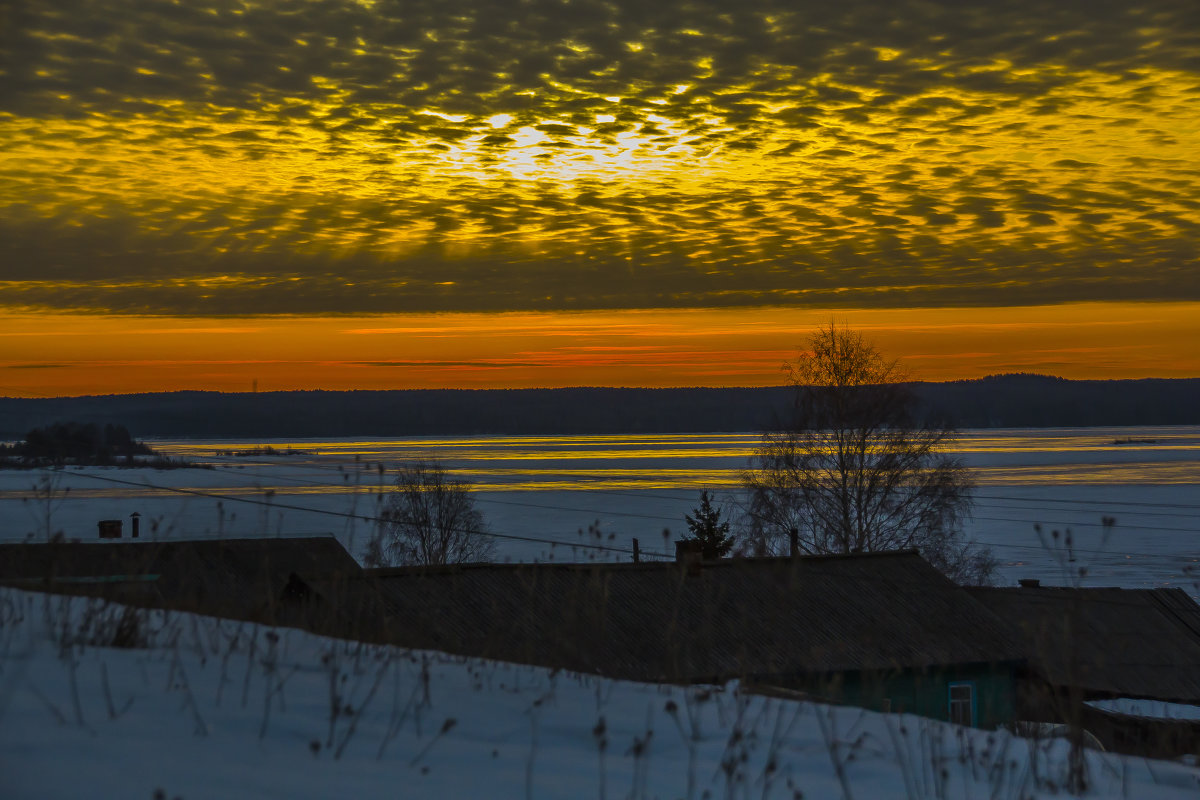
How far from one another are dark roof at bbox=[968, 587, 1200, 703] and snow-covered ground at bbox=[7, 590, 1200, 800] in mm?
16580

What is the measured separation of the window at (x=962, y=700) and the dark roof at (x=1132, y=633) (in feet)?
4.47

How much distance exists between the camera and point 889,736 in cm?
412

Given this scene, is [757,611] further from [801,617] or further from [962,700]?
[962,700]

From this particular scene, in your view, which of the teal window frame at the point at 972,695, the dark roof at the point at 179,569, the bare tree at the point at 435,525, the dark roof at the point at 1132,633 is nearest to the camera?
the dark roof at the point at 179,569

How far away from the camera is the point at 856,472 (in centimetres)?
3172

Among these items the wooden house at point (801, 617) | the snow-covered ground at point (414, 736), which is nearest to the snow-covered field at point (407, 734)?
the snow-covered ground at point (414, 736)

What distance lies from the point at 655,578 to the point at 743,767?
50.8ft

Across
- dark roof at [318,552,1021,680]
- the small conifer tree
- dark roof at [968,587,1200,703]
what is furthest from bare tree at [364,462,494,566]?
dark roof at [318,552,1021,680]

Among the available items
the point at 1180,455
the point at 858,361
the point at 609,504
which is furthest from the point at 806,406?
the point at 1180,455

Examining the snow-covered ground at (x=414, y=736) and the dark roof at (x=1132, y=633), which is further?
the dark roof at (x=1132, y=633)

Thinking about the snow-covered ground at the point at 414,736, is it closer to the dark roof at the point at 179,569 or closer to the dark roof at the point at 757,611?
the dark roof at the point at 179,569

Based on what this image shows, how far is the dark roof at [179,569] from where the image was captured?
532 cm

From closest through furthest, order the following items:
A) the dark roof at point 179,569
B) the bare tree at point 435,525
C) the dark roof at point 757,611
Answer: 1. the dark roof at point 179,569
2. the dark roof at point 757,611
3. the bare tree at point 435,525

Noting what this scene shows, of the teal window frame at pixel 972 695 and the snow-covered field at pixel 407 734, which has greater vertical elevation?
the snow-covered field at pixel 407 734
